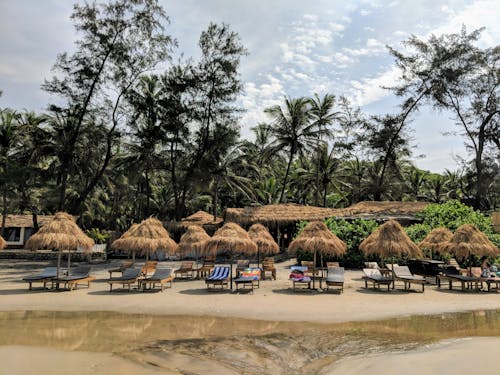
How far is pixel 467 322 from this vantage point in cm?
916

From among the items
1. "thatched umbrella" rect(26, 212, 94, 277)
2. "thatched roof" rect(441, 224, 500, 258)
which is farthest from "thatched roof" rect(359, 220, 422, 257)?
"thatched umbrella" rect(26, 212, 94, 277)

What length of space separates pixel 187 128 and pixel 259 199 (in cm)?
1096

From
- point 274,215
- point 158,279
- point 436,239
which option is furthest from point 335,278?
point 274,215

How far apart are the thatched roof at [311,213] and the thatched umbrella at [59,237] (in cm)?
1139

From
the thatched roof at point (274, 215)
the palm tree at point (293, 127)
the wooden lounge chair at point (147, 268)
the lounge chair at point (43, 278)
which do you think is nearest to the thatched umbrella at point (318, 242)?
the wooden lounge chair at point (147, 268)

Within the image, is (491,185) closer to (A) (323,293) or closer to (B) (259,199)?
(B) (259,199)

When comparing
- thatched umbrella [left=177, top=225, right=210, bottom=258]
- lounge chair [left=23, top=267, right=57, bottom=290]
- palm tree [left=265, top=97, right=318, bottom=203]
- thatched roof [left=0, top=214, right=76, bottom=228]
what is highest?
palm tree [left=265, top=97, right=318, bottom=203]

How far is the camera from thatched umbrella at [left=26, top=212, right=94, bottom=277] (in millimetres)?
12820

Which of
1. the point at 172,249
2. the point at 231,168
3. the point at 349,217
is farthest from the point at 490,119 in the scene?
the point at 172,249

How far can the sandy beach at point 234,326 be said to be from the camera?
640cm

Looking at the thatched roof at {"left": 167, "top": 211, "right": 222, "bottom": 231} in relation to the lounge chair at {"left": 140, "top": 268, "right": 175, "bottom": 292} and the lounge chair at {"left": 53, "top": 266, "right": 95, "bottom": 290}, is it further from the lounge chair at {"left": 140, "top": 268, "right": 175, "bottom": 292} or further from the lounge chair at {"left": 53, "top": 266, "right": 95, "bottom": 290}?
the lounge chair at {"left": 53, "top": 266, "right": 95, "bottom": 290}

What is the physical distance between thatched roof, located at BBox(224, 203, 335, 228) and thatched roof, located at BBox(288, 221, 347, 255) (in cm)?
888

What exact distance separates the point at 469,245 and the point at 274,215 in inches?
483

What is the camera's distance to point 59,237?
42.6ft
